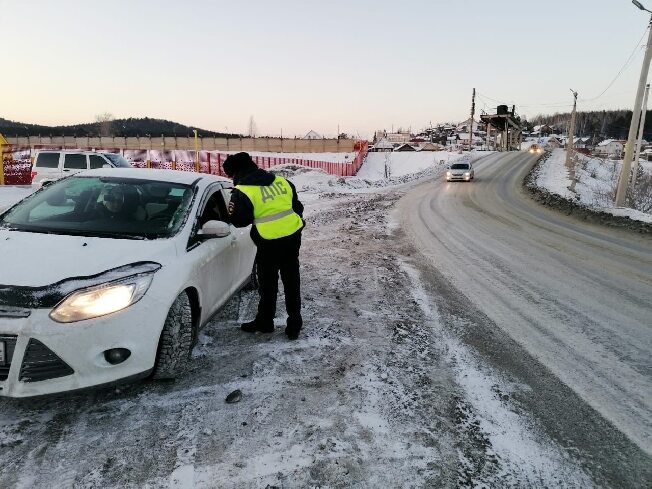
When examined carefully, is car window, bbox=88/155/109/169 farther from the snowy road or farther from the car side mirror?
the car side mirror

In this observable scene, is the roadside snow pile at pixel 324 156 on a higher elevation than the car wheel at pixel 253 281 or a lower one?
higher

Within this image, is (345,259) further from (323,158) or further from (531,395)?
(323,158)

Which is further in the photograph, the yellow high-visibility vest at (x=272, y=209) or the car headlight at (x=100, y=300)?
the yellow high-visibility vest at (x=272, y=209)

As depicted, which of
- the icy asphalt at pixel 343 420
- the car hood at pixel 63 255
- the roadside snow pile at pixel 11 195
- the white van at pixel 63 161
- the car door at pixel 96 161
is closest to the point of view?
the icy asphalt at pixel 343 420

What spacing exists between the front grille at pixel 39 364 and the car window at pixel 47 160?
15.9 m

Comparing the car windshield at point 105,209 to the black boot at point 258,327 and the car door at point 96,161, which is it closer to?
the black boot at point 258,327

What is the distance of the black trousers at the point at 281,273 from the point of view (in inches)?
162

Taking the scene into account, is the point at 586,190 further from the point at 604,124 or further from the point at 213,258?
the point at 604,124

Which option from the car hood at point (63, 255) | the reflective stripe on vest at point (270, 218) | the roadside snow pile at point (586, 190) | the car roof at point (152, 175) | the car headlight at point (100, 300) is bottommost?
the roadside snow pile at point (586, 190)

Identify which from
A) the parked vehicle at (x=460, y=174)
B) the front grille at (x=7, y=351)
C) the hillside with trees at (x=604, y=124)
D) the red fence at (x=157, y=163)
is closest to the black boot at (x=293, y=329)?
the front grille at (x=7, y=351)

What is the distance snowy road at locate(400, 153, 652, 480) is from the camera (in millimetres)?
3252

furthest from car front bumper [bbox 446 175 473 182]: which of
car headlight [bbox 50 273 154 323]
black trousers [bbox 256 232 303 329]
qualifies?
car headlight [bbox 50 273 154 323]

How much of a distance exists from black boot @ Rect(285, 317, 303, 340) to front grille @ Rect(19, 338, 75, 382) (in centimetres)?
197

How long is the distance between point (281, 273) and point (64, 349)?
80.7 inches
